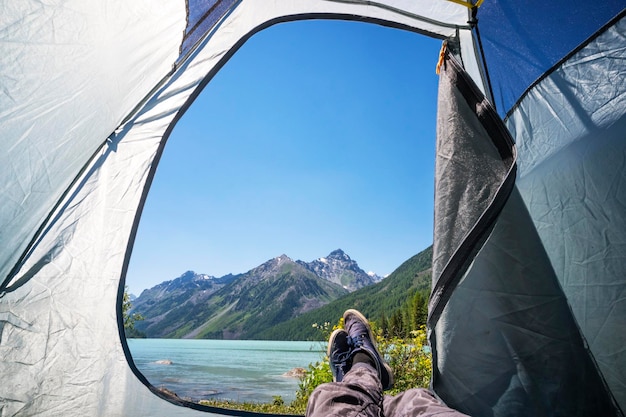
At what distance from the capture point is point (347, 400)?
109 cm

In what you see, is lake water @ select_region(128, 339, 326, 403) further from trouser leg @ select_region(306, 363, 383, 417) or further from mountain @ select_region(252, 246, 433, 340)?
mountain @ select_region(252, 246, 433, 340)

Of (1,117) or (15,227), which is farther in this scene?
(15,227)

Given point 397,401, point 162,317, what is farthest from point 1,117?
point 162,317

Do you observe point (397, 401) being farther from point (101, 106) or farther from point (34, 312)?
point (101, 106)

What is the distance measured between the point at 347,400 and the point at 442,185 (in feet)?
2.38

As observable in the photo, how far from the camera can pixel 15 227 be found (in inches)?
59.7

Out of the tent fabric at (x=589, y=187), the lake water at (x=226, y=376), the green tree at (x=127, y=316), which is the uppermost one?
the tent fabric at (x=589, y=187)

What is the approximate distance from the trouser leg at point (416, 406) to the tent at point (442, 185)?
0.14 metres

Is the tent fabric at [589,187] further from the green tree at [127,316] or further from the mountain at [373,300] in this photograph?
the mountain at [373,300]

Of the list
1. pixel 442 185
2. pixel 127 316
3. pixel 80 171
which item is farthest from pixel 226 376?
pixel 442 185

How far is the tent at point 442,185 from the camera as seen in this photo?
1120 mm

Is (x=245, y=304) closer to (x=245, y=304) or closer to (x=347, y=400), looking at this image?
(x=245, y=304)

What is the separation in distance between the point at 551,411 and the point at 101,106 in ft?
6.30

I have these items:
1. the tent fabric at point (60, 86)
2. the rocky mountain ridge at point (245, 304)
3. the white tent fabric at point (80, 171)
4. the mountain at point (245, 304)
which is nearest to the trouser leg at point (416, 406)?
the white tent fabric at point (80, 171)
